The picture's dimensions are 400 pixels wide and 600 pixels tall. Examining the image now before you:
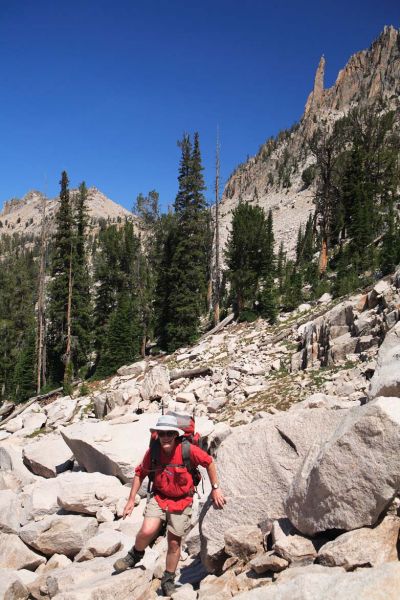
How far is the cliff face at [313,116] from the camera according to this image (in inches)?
4040

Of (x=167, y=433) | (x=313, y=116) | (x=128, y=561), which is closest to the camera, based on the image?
(x=167, y=433)

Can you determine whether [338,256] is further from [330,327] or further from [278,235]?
[278,235]

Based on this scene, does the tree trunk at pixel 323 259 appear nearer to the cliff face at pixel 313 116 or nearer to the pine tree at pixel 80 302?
the pine tree at pixel 80 302

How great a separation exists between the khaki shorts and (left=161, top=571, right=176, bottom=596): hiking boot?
16.7 inches

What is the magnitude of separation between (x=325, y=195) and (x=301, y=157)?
287 feet

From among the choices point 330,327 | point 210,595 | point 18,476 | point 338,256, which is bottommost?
point 18,476

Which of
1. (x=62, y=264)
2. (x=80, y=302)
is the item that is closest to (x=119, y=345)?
(x=80, y=302)

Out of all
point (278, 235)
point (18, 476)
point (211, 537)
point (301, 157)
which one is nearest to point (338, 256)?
point (18, 476)

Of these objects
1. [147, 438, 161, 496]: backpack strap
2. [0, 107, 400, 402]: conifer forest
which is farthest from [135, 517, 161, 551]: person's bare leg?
[0, 107, 400, 402]: conifer forest

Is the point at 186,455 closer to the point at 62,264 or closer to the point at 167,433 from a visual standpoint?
the point at 167,433

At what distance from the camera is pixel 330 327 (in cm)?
1477

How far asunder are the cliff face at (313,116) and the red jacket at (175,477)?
87083mm

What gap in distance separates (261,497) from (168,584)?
1443 millimetres

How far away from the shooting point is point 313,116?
132 meters
